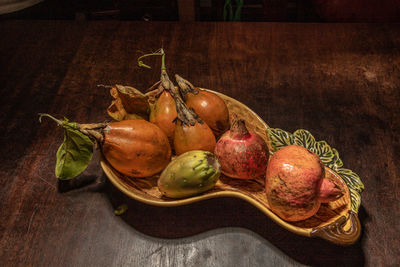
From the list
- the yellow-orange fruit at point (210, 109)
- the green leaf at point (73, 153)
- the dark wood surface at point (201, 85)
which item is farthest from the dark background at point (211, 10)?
the green leaf at point (73, 153)

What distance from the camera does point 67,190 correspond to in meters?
0.71

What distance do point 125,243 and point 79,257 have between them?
0.28ft

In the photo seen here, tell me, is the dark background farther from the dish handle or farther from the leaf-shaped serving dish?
the dish handle

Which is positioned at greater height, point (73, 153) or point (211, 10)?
point (73, 153)

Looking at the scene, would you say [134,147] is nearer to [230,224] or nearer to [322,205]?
[230,224]

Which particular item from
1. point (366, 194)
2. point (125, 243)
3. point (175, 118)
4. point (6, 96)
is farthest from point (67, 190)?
point (366, 194)

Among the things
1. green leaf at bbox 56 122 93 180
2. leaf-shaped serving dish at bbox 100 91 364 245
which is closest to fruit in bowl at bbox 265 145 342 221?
leaf-shaped serving dish at bbox 100 91 364 245

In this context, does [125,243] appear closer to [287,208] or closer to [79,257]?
[79,257]

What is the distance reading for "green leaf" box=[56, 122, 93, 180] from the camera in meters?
0.59

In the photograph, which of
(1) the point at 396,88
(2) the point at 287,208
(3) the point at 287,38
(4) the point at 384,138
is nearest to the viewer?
(2) the point at 287,208

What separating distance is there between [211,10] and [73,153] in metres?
1.17

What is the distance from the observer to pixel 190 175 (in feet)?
1.80

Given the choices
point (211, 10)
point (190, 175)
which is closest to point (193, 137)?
point (190, 175)

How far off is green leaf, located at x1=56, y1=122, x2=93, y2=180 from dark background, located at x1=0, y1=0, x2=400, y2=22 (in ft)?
2.77
